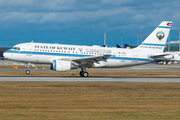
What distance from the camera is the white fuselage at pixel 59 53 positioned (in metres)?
34.7

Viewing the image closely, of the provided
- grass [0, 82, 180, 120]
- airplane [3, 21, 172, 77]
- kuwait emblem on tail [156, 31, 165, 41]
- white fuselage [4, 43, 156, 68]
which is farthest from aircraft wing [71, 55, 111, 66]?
grass [0, 82, 180, 120]

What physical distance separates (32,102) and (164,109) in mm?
7416

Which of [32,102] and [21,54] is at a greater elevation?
[21,54]

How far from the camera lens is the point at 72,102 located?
52.2 feet

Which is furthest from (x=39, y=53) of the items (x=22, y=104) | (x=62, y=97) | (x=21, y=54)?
(x=22, y=104)

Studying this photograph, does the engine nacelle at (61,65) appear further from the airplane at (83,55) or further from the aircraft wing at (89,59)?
the aircraft wing at (89,59)

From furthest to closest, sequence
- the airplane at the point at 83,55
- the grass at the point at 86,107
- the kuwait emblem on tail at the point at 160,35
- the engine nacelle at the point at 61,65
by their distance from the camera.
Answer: the kuwait emblem on tail at the point at 160,35
the airplane at the point at 83,55
the engine nacelle at the point at 61,65
the grass at the point at 86,107

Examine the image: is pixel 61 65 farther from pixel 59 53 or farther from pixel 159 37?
pixel 159 37

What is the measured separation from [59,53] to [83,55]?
127 inches

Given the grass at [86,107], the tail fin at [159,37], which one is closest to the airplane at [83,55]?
the tail fin at [159,37]

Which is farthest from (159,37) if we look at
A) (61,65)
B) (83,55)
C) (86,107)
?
Result: (86,107)

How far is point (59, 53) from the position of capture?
3503 centimetres

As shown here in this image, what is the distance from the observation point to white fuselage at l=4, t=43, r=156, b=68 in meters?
34.7

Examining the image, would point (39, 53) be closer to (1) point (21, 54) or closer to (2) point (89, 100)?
(1) point (21, 54)
